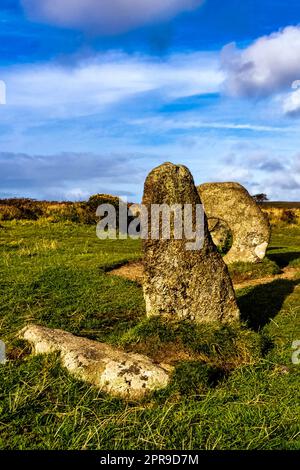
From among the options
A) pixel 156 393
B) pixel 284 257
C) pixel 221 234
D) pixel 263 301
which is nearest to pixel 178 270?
pixel 156 393

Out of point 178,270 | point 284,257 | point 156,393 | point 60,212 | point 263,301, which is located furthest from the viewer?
point 60,212

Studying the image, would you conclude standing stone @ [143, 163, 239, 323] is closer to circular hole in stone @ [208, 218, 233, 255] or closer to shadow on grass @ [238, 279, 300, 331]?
shadow on grass @ [238, 279, 300, 331]

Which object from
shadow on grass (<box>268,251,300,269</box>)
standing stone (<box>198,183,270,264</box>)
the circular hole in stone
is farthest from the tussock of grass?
the circular hole in stone

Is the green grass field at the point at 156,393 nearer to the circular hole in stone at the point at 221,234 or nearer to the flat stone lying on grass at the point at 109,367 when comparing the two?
the flat stone lying on grass at the point at 109,367

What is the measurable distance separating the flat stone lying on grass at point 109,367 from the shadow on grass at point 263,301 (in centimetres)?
354

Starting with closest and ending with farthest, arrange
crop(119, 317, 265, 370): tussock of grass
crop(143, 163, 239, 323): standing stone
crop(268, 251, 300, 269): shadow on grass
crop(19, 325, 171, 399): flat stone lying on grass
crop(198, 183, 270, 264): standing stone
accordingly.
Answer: crop(19, 325, 171, 399): flat stone lying on grass, crop(119, 317, 265, 370): tussock of grass, crop(143, 163, 239, 323): standing stone, crop(198, 183, 270, 264): standing stone, crop(268, 251, 300, 269): shadow on grass

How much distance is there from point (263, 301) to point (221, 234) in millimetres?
7226

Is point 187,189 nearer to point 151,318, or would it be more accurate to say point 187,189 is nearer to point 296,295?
point 151,318

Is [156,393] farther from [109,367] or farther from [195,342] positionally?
[195,342]

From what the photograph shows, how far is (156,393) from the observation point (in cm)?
729

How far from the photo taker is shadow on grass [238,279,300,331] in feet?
37.8

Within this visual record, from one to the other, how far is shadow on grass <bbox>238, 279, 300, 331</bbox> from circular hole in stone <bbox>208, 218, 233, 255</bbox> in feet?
15.7
